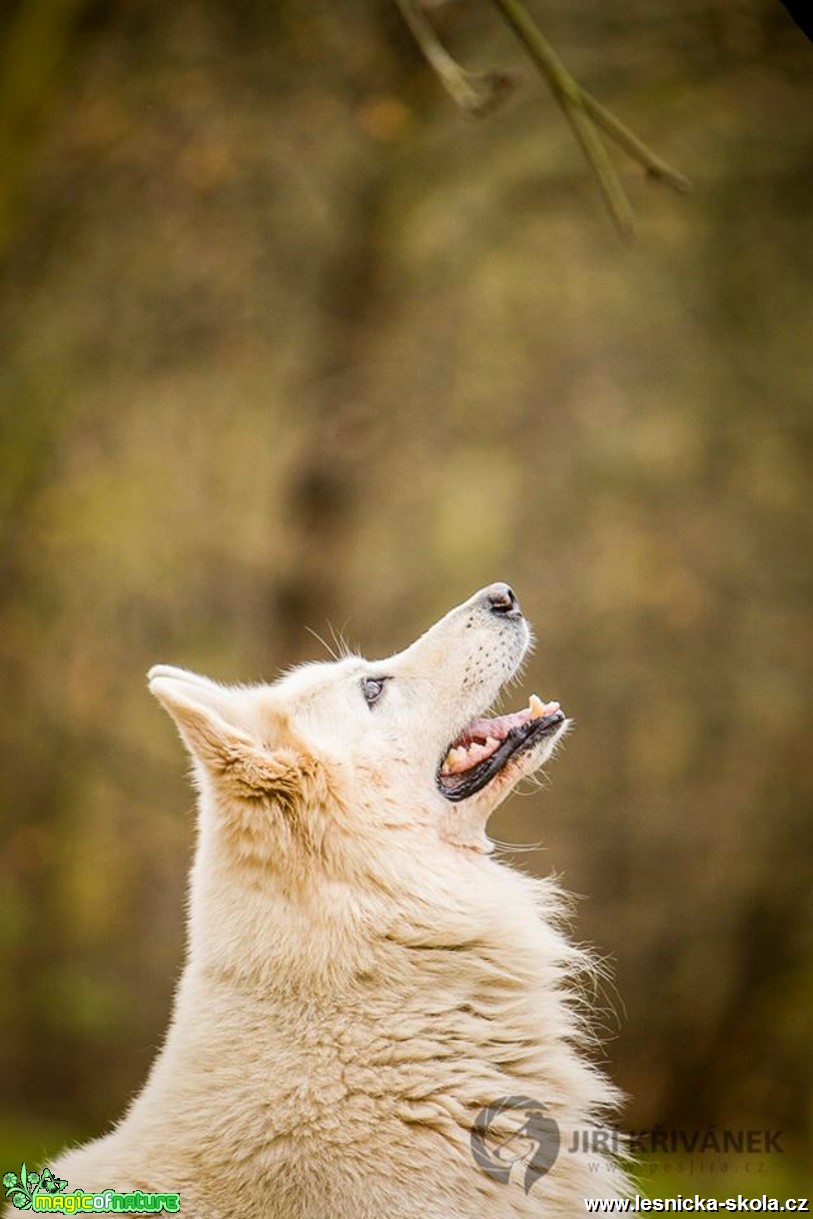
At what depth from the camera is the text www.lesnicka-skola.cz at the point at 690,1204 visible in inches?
143

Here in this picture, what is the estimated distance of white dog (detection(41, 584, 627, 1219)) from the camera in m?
3.38

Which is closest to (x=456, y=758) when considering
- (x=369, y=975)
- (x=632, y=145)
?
(x=369, y=975)

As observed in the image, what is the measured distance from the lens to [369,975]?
3.69m

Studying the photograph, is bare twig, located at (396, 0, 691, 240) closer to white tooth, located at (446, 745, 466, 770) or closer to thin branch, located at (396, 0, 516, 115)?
thin branch, located at (396, 0, 516, 115)

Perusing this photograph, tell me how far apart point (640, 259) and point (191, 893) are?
7.75 meters

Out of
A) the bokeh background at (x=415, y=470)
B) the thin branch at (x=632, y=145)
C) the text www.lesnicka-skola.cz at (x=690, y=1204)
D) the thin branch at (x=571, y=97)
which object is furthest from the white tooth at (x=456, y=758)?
the bokeh background at (x=415, y=470)

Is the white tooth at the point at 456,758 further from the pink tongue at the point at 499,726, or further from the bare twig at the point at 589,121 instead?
the bare twig at the point at 589,121

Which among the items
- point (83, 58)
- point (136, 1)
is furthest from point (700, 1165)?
point (136, 1)

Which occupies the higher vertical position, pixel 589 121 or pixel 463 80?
pixel 463 80

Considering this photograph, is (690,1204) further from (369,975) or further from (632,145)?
(632,145)

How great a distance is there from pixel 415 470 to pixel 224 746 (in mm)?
6821

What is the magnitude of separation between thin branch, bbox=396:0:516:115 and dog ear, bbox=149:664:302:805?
5.92 ft

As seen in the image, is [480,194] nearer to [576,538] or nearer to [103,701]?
[576,538]

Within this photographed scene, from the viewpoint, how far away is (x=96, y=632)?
9.91 metres
